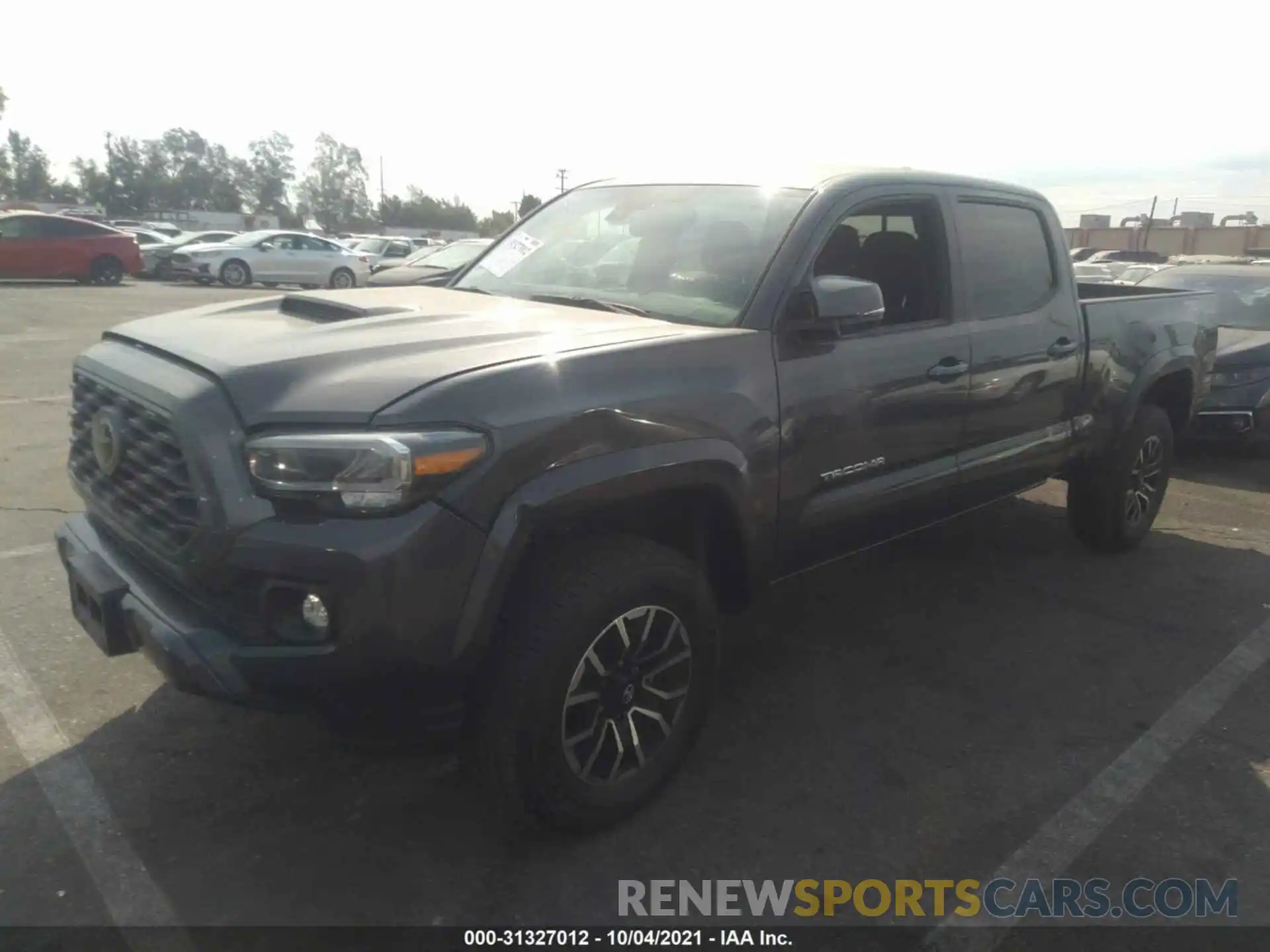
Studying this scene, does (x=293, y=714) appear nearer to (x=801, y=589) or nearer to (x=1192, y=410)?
(x=801, y=589)

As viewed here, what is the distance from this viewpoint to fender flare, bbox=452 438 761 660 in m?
2.36

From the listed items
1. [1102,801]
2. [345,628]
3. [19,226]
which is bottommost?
[1102,801]

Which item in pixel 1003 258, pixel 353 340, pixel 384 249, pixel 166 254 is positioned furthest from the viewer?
pixel 384 249

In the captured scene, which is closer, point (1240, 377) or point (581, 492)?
point (581, 492)

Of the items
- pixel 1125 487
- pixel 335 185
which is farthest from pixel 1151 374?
pixel 335 185

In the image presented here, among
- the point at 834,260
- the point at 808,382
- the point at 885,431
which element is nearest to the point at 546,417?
the point at 808,382

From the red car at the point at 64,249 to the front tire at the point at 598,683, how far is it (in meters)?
21.9

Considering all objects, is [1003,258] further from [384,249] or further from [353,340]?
[384,249]

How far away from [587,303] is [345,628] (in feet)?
5.40

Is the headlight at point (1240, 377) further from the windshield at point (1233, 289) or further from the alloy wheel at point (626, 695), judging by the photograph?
the alloy wheel at point (626, 695)

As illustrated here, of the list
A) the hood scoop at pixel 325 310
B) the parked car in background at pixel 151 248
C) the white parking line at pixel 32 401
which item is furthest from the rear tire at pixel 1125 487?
the parked car in background at pixel 151 248

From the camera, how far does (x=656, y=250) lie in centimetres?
360

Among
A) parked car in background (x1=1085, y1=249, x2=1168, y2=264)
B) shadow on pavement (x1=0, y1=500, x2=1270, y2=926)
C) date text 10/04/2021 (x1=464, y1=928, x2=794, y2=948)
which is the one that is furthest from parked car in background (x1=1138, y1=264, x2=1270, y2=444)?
parked car in background (x1=1085, y1=249, x2=1168, y2=264)

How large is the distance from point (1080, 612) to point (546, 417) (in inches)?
128
